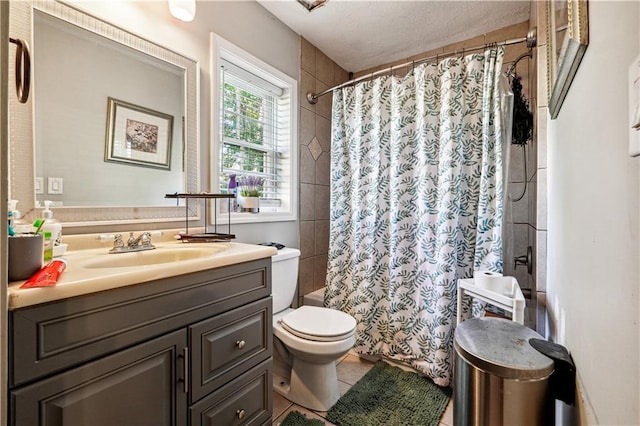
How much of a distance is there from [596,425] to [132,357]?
1.10 meters

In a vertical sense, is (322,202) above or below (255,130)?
below

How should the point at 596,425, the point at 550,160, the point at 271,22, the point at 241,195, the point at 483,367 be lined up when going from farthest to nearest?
1. the point at 271,22
2. the point at 241,195
3. the point at 550,160
4. the point at 483,367
5. the point at 596,425

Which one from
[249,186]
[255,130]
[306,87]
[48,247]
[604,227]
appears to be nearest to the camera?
[604,227]

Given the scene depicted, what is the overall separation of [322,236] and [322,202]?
0.30 meters

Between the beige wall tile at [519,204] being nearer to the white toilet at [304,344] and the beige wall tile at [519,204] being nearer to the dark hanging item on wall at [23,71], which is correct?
the white toilet at [304,344]

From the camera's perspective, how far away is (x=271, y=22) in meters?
2.04

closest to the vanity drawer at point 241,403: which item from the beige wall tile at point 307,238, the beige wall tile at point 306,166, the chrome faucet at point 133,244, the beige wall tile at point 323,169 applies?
the chrome faucet at point 133,244

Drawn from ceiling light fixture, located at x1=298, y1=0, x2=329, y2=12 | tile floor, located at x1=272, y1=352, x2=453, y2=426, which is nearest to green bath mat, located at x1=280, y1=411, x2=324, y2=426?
tile floor, located at x1=272, y1=352, x2=453, y2=426

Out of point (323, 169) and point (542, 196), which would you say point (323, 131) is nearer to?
point (323, 169)

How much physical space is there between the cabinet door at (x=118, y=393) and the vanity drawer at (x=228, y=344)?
5 cm

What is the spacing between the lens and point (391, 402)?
159cm

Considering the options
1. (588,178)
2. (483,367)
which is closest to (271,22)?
(588,178)

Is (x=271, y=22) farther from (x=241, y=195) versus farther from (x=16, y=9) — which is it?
(x=16, y=9)

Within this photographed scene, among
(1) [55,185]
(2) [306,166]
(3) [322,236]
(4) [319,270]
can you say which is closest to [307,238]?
(3) [322,236]
